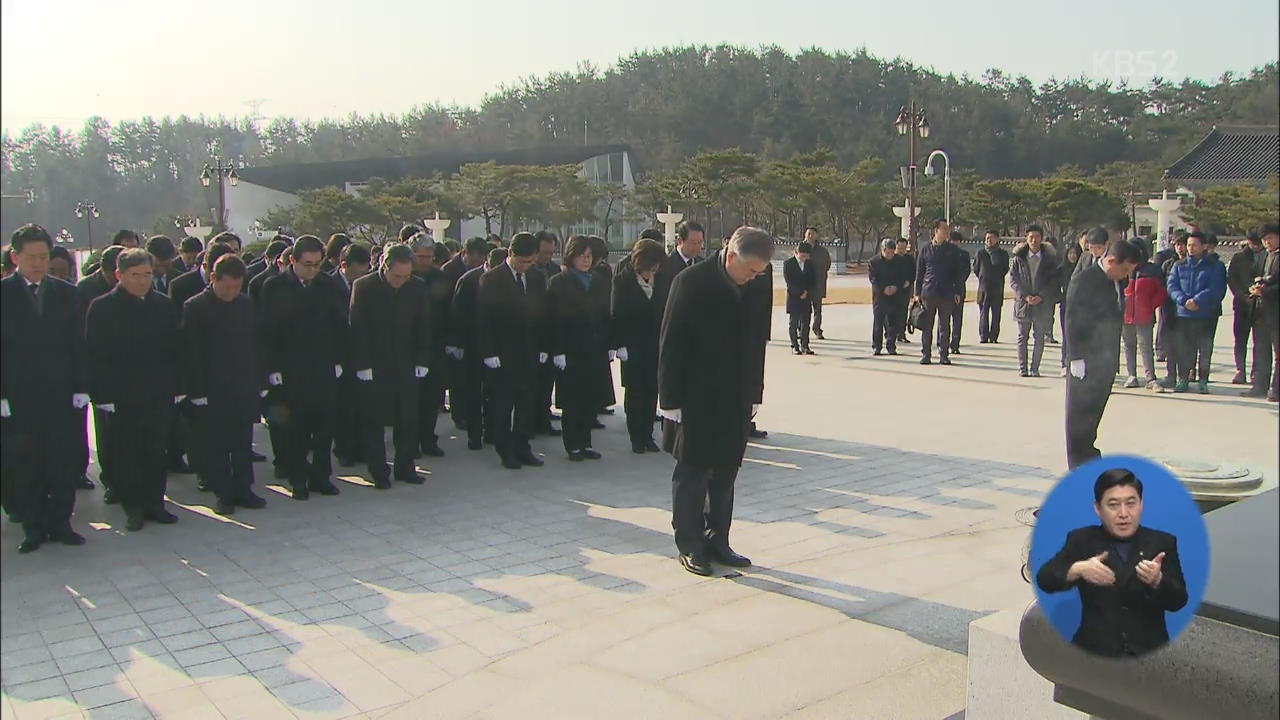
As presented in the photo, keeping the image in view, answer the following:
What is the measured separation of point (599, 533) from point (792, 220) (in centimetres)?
2557

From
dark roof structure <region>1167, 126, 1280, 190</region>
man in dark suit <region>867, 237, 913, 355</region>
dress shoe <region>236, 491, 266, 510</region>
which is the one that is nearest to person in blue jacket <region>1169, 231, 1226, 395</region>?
man in dark suit <region>867, 237, 913, 355</region>

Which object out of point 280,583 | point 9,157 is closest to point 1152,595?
point 9,157

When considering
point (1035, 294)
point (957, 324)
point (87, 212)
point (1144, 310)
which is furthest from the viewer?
point (957, 324)

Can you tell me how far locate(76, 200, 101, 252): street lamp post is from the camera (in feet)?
7.89

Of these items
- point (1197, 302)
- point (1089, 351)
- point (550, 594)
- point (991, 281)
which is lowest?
point (550, 594)

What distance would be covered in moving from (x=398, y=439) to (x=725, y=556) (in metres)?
3.03

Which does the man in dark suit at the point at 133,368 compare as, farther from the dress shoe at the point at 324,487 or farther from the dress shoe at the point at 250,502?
the dress shoe at the point at 324,487

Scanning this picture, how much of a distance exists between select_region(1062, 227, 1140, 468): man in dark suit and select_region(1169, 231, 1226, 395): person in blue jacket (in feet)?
19.3

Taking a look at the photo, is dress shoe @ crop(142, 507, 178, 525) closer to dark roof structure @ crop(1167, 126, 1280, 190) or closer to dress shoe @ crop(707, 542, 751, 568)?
dress shoe @ crop(707, 542, 751, 568)

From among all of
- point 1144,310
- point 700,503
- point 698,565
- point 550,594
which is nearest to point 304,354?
point 550,594

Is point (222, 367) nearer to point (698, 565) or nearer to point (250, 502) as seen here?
point (250, 502)

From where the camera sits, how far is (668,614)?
4.52 m

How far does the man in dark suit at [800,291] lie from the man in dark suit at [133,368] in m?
9.28

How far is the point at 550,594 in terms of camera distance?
193 inches
